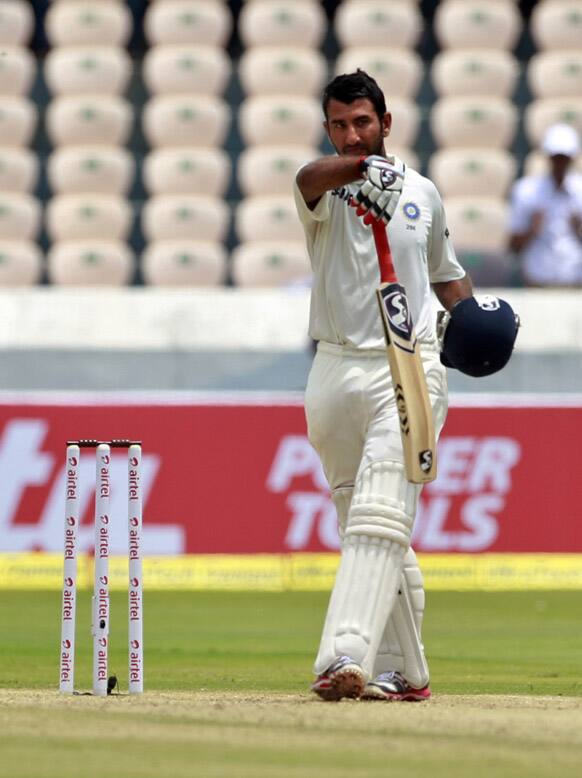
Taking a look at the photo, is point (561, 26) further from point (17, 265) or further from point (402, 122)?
point (17, 265)

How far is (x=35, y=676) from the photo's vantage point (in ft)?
23.1

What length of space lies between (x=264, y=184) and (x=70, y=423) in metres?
3.74

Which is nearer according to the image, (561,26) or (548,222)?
(548,222)

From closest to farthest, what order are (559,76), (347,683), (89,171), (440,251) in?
1. (347,683)
2. (440,251)
3. (89,171)
4. (559,76)

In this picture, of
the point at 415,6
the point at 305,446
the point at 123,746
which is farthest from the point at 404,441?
the point at 415,6

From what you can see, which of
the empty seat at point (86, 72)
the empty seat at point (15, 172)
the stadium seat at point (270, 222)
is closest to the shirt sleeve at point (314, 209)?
the stadium seat at point (270, 222)

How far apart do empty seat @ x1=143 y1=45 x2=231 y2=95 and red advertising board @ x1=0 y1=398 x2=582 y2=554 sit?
15.4 ft

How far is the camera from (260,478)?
1252 cm

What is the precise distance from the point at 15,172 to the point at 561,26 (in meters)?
4.85

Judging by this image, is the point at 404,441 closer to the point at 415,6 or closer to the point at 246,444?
the point at 246,444

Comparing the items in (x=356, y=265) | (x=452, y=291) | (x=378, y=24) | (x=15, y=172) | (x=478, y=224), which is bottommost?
(x=478, y=224)

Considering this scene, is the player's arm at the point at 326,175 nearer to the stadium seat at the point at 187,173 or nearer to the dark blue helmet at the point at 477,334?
the dark blue helmet at the point at 477,334

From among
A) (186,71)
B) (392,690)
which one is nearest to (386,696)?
(392,690)

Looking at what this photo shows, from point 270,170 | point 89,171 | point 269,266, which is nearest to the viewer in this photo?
point 269,266
